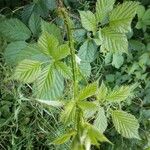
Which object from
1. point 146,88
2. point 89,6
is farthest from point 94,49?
point 146,88

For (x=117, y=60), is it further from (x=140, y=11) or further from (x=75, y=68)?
(x=75, y=68)

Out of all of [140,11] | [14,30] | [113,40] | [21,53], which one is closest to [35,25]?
[14,30]

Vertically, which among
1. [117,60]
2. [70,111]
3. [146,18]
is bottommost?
[117,60]

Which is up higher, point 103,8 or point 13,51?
point 103,8

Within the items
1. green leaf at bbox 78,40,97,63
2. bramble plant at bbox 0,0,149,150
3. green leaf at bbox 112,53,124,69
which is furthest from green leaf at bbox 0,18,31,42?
green leaf at bbox 112,53,124,69

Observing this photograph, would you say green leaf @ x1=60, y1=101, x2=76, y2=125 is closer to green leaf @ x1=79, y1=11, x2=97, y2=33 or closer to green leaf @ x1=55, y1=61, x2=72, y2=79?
green leaf @ x1=55, y1=61, x2=72, y2=79

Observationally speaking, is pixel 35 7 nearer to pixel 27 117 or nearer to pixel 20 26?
pixel 20 26
